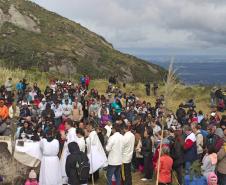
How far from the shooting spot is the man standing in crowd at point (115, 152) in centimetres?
1351

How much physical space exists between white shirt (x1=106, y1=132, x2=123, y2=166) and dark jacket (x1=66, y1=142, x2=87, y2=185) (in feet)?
4.36

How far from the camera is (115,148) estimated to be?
13.5 meters

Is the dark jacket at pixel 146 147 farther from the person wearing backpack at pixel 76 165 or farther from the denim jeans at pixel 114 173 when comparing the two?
the person wearing backpack at pixel 76 165

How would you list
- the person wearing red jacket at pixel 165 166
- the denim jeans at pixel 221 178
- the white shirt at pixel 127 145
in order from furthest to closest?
1. the white shirt at pixel 127 145
2. the denim jeans at pixel 221 178
3. the person wearing red jacket at pixel 165 166

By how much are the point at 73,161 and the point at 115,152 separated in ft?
5.46

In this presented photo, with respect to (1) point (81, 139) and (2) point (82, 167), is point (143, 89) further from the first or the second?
(2) point (82, 167)

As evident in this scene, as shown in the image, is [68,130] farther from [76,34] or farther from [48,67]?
[76,34]

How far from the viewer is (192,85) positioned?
41.9 meters

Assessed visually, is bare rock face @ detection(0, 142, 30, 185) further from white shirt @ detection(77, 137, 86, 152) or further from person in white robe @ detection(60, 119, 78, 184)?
white shirt @ detection(77, 137, 86, 152)

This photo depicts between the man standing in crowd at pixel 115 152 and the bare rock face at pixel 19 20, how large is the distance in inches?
2313

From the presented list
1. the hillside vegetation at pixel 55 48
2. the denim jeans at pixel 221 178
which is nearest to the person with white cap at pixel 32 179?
the denim jeans at pixel 221 178

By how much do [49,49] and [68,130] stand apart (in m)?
50.8

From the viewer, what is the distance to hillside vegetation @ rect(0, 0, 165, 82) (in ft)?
194

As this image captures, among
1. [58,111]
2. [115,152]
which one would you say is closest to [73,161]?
[115,152]
